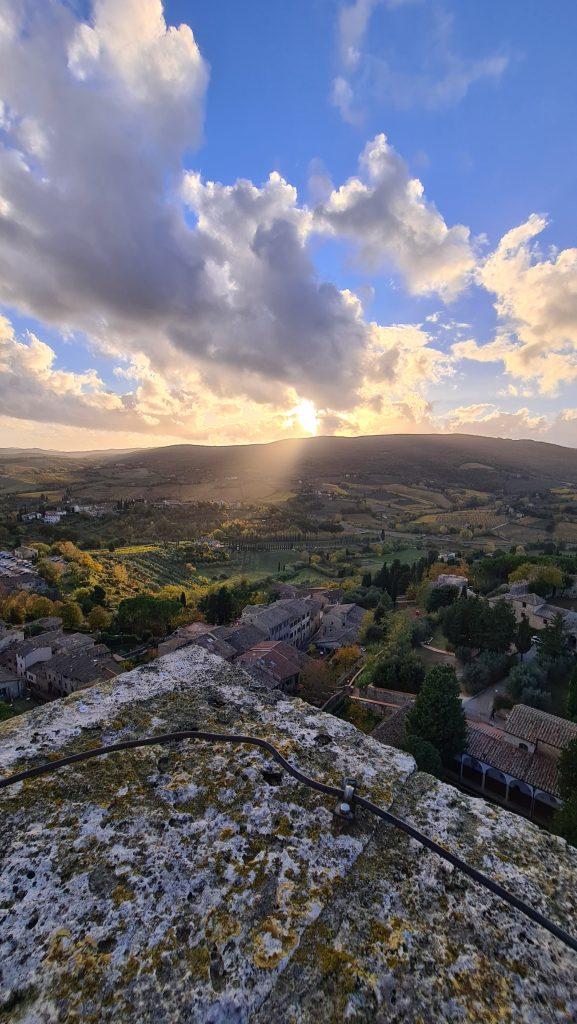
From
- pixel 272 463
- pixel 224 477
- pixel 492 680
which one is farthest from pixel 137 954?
pixel 272 463

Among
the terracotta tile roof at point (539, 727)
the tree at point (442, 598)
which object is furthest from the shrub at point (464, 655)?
the tree at point (442, 598)

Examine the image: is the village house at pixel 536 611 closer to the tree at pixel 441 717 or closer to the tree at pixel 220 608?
the tree at pixel 441 717

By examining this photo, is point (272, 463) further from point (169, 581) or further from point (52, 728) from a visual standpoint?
point (52, 728)

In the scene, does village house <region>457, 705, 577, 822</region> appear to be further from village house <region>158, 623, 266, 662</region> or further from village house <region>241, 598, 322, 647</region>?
village house <region>241, 598, 322, 647</region>

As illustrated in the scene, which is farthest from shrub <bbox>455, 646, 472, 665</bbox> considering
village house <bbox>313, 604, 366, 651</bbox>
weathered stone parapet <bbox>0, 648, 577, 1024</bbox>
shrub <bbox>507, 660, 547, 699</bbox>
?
weathered stone parapet <bbox>0, 648, 577, 1024</bbox>

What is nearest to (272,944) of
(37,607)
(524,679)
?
(524,679)

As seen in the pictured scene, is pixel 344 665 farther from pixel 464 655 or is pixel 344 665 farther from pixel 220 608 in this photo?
pixel 220 608
